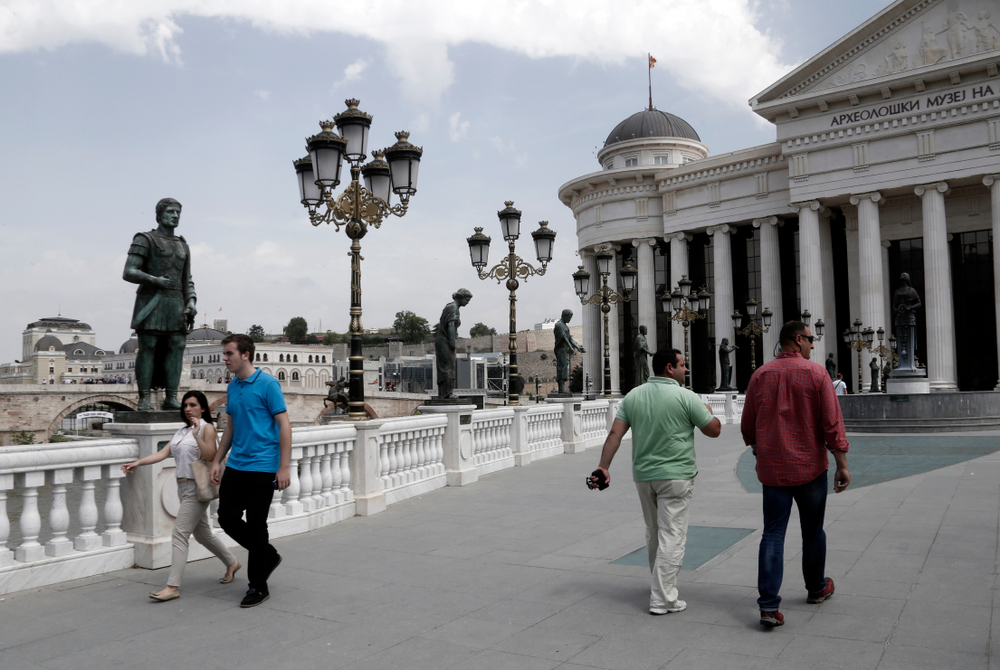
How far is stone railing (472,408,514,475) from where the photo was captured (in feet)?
41.4

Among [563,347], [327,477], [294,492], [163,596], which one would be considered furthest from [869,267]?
[163,596]

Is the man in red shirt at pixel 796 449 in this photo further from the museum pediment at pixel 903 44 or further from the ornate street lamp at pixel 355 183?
the museum pediment at pixel 903 44

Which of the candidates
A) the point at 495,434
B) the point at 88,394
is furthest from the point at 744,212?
the point at 88,394

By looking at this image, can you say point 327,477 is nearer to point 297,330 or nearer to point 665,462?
point 665,462

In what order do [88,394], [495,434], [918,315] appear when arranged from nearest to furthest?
1. [495,434]
2. [918,315]
3. [88,394]

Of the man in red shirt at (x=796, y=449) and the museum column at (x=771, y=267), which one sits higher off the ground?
the museum column at (x=771, y=267)

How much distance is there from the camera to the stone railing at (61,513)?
18.3 feet

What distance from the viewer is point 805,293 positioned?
40.8 m

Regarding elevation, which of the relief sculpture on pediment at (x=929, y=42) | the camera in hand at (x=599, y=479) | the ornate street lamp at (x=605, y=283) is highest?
the relief sculpture on pediment at (x=929, y=42)

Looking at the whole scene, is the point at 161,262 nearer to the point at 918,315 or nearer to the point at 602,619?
the point at 602,619

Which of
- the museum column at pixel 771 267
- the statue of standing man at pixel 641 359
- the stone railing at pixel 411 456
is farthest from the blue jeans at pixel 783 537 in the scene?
the museum column at pixel 771 267

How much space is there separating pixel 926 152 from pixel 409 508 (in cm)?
3649

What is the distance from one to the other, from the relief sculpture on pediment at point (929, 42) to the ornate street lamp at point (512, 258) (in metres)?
28.9

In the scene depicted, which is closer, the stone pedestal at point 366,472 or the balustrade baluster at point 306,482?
the balustrade baluster at point 306,482
